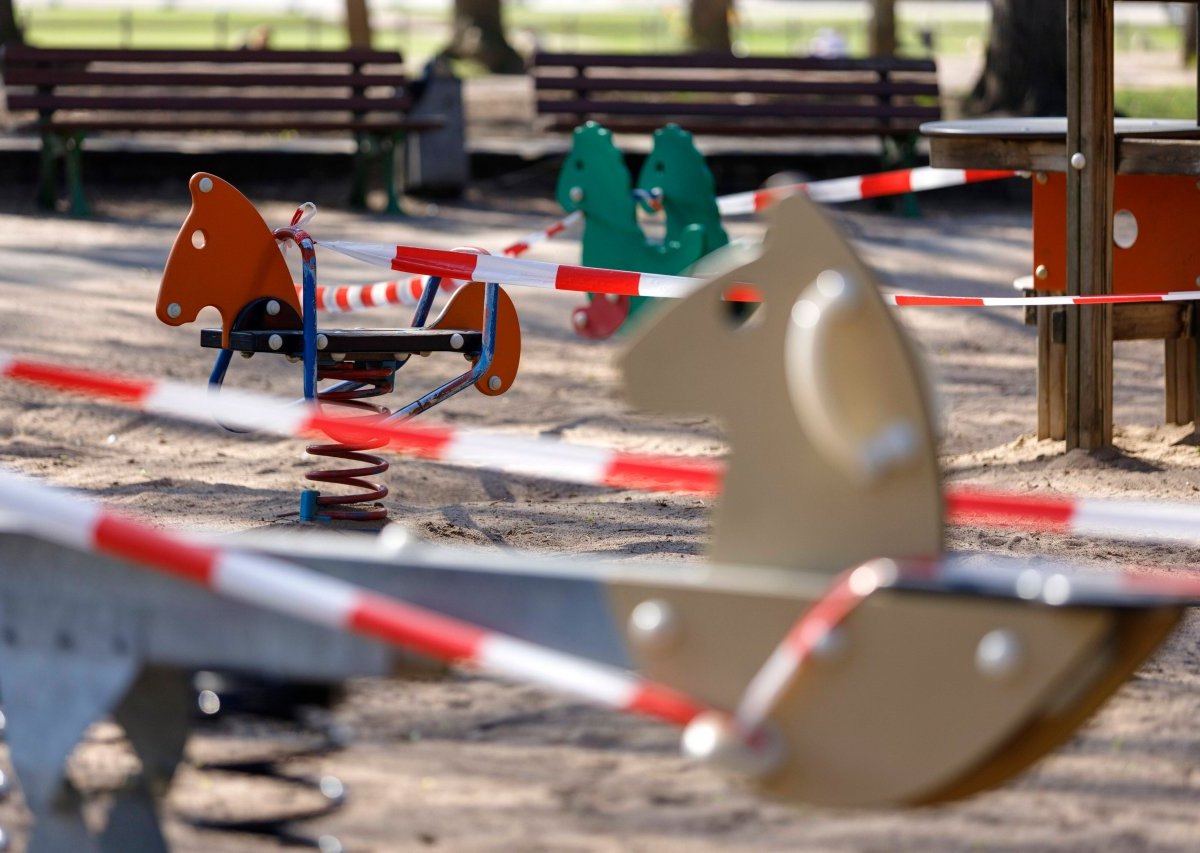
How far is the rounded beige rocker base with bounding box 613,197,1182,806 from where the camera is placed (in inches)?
81.0

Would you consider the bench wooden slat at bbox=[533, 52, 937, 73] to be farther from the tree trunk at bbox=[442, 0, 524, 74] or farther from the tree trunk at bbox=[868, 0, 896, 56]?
the tree trunk at bbox=[868, 0, 896, 56]

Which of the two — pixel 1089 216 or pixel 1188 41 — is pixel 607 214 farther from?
pixel 1188 41

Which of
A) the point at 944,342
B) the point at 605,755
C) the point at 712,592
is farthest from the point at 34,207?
the point at 712,592

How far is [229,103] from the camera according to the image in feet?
43.5

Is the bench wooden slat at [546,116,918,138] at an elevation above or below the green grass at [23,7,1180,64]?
below

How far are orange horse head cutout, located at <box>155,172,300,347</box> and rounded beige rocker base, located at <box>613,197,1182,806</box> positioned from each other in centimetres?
291

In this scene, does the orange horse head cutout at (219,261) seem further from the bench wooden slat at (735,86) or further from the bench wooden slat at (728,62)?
the bench wooden slat at (728,62)

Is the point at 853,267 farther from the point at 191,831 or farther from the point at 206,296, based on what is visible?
the point at 206,296

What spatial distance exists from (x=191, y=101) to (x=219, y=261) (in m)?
8.82

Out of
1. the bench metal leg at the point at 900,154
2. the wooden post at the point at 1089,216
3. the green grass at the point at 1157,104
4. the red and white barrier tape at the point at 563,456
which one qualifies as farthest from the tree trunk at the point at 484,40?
the red and white barrier tape at the point at 563,456

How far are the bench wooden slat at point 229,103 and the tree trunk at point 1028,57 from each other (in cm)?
565

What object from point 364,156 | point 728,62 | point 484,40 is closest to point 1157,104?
point 728,62

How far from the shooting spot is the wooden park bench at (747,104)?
1347 centimetres

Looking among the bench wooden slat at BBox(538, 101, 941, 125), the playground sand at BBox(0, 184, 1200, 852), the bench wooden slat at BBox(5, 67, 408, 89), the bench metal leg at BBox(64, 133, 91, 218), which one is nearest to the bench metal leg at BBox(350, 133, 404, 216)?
the bench wooden slat at BBox(5, 67, 408, 89)
